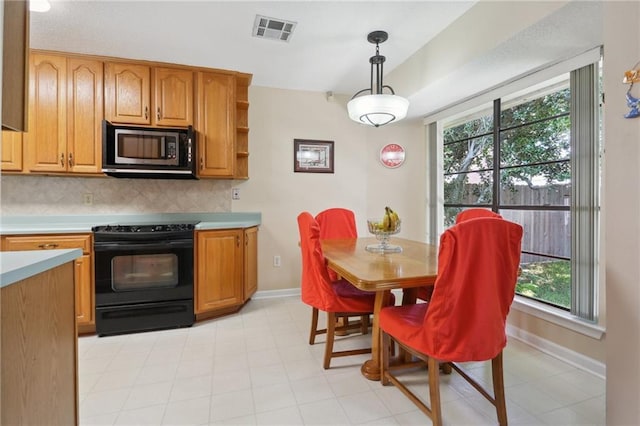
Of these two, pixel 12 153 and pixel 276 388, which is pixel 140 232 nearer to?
pixel 12 153

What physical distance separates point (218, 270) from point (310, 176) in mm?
1552

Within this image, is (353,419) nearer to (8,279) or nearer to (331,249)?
(331,249)

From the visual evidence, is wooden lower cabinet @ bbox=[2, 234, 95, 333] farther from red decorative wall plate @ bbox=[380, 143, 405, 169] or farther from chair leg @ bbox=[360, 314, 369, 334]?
red decorative wall plate @ bbox=[380, 143, 405, 169]

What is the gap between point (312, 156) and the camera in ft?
11.9

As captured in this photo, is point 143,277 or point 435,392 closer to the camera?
point 435,392

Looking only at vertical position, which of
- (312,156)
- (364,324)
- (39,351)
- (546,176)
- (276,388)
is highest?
(312,156)

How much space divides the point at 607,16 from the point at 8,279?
7.35 feet

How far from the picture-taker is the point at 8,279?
2.46 feet

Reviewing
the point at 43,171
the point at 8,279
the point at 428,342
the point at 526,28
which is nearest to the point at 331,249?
the point at 428,342

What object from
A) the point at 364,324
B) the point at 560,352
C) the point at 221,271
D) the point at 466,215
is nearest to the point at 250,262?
the point at 221,271

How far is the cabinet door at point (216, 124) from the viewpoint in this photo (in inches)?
116

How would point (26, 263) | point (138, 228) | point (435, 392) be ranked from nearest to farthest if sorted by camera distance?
point (26, 263), point (435, 392), point (138, 228)

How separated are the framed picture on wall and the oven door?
159cm

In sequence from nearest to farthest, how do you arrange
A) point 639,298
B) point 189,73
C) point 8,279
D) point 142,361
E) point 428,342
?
1. point 8,279
2. point 639,298
3. point 428,342
4. point 142,361
5. point 189,73
